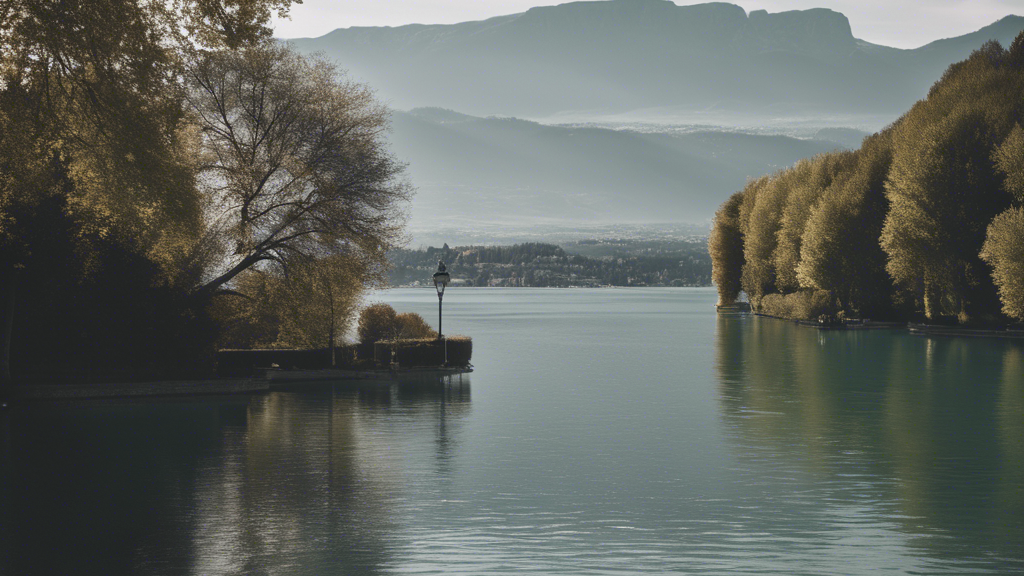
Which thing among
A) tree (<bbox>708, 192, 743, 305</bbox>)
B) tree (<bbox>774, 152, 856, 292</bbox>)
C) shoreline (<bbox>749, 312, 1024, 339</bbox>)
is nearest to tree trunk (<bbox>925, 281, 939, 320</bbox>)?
shoreline (<bbox>749, 312, 1024, 339</bbox>)

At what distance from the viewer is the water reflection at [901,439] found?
44.5 feet

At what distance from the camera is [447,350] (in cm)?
4025

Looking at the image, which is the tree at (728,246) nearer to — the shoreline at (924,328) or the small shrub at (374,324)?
the shoreline at (924,328)

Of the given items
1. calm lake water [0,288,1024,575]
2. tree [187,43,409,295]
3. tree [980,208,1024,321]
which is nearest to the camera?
calm lake water [0,288,1024,575]

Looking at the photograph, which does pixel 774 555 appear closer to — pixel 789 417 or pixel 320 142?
pixel 789 417

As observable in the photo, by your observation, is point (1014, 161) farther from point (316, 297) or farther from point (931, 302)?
point (316, 297)

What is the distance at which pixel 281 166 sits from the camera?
35.2m

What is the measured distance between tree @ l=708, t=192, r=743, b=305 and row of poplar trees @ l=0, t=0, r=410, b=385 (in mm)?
74962

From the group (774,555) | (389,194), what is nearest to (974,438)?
(774,555)

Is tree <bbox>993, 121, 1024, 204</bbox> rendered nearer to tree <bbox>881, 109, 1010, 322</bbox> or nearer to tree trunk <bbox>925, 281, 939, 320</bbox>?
tree <bbox>881, 109, 1010, 322</bbox>

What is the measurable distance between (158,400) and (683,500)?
20115 millimetres

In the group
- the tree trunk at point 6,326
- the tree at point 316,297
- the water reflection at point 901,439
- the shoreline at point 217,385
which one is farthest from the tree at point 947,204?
the tree trunk at point 6,326

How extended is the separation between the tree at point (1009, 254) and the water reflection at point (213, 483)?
1435 inches

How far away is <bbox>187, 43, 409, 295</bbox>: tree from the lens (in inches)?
1380
